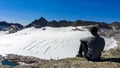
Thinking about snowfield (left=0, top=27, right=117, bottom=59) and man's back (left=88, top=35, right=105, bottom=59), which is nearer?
man's back (left=88, top=35, right=105, bottom=59)

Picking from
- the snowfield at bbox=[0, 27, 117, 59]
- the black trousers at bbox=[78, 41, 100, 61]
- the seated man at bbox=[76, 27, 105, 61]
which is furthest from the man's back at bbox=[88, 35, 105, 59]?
the snowfield at bbox=[0, 27, 117, 59]

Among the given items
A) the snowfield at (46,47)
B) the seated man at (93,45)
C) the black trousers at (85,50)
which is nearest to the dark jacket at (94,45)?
the seated man at (93,45)

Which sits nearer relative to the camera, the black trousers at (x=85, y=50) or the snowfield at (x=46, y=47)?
the black trousers at (x=85, y=50)

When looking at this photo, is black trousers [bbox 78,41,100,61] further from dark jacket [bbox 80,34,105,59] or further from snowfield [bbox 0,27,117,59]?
snowfield [bbox 0,27,117,59]

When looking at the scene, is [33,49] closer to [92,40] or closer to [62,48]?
[62,48]

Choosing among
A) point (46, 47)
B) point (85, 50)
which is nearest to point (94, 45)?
point (85, 50)

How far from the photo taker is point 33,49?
339 feet

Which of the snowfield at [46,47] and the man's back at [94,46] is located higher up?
the man's back at [94,46]

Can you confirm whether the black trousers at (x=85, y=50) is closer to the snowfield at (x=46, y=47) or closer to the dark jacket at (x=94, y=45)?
the dark jacket at (x=94, y=45)

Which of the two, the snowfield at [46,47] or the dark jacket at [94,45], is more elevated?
the dark jacket at [94,45]

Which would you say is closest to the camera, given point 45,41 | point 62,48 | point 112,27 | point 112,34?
point 62,48

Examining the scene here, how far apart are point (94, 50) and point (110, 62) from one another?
1.06 m

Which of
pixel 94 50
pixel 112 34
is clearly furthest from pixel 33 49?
pixel 94 50

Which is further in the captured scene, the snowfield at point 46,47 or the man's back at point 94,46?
the snowfield at point 46,47
